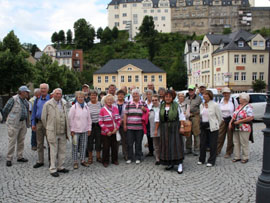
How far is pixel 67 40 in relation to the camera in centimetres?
11681

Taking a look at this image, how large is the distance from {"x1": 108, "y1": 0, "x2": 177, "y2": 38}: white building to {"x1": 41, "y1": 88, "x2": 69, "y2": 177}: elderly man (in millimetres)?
114474

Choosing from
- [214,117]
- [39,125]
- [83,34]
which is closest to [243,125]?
[214,117]

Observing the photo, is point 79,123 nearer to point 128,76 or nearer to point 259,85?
point 259,85

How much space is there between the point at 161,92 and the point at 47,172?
3.81 metres

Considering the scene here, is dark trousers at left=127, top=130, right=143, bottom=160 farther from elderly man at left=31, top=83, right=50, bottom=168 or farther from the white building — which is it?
the white building

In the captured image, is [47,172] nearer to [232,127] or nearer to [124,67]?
[232,127]

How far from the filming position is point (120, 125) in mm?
8102

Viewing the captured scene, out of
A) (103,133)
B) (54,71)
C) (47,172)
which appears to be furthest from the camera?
(54,71)

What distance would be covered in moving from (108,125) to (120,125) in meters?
0.78

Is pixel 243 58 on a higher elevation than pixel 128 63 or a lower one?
lower

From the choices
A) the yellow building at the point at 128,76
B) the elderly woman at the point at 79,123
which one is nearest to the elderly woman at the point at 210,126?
the elderly woman at the point at 79,123

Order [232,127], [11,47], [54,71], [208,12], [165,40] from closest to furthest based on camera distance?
[232,127] → [11,47] → [54,71] → [165,40] → [208,12]

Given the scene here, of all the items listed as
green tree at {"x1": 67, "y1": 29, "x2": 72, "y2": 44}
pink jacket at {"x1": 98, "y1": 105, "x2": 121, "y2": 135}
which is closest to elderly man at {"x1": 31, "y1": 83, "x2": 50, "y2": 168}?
pink jacket at {"x1": 98, "y1": 105, "x2": 121, "y2": 135}

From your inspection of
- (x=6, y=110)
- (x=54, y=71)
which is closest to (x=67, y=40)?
(x=54, y=71)
